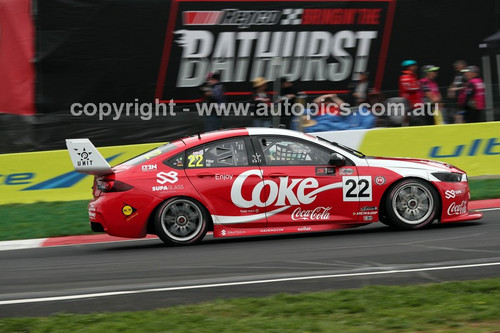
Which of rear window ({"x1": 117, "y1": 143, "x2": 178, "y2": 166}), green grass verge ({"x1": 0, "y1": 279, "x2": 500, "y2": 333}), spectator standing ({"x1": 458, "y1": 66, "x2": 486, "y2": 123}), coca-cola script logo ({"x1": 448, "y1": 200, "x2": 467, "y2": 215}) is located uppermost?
spectator standing ({"x1": 458, "y1": 66, "x2": 486, "y2": 123})

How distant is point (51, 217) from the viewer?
13391 millimetres

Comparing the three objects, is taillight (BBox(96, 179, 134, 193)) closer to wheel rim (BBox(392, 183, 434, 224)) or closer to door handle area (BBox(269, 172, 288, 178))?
door handle area (BBox(269, 172, 288, 178))

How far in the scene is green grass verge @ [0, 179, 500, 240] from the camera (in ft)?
40.3

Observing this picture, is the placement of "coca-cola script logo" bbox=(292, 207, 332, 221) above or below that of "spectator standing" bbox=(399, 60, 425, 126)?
below

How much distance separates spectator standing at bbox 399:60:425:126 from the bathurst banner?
1187mm

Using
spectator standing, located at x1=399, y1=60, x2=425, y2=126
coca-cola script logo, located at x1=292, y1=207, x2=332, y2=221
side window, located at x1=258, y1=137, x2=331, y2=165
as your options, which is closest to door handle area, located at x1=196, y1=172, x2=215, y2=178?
side window, located at x1=258, y1=137, x2=331, y2=165

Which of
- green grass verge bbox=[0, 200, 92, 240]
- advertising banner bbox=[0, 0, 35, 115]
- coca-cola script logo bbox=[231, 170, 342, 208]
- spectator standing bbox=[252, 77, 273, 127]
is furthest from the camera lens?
advertising banner bbox=[0, 0, 35, 115]

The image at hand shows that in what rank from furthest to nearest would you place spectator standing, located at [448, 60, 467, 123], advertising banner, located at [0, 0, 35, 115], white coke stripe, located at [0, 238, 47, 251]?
spectator standing, located at [448, 60, 467, 123]
advertising banner, located at [0, 0, 35, 115]
white coke stripe, located at [0, 238, 47, 251]

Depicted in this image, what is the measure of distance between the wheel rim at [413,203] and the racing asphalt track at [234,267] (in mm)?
196

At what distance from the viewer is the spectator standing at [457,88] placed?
17.7 m

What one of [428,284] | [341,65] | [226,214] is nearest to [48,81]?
[341,65]

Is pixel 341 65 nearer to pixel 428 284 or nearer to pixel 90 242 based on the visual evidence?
pixel 90 242

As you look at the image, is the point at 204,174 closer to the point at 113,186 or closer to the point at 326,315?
the point at 113,186

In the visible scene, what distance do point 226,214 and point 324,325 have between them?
448 centimetres
